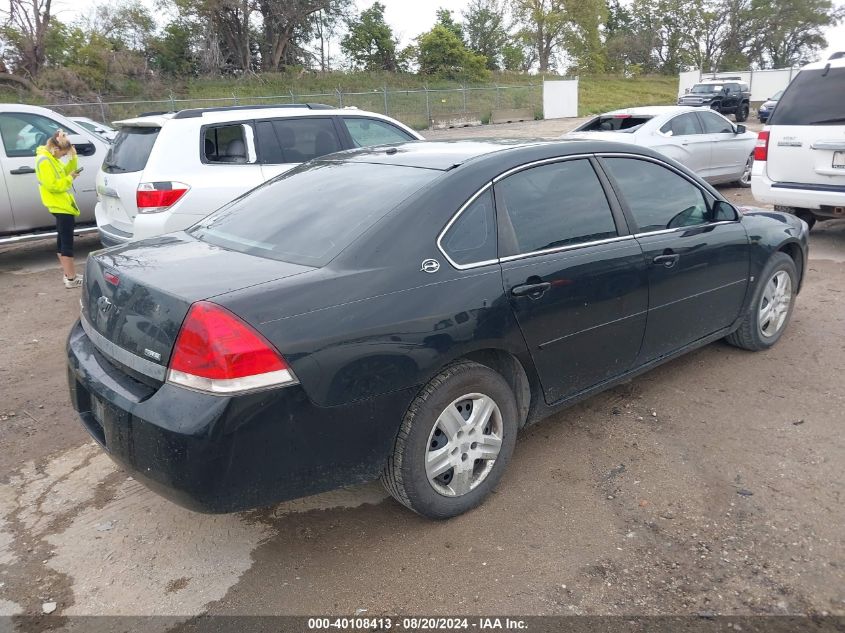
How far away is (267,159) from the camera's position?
6883 millimetres

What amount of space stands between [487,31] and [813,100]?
57.2 meters

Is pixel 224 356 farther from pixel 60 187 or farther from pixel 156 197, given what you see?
pixel 60 187

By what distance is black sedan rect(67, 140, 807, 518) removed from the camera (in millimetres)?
2451

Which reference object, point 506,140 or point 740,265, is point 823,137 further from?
point 506,140

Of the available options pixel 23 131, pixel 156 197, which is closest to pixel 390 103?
pixel 23 131

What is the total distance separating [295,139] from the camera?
7.09 m

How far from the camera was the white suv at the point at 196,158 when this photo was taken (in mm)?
6273

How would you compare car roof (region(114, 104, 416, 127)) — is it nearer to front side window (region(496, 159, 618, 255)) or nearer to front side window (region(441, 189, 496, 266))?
front side window (region(496, 159, 618, 255))

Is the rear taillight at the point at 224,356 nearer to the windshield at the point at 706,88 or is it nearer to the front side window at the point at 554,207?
the front side window at the point at 554,207

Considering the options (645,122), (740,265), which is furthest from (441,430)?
(645,122)

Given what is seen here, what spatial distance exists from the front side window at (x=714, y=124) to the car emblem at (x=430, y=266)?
395 inches

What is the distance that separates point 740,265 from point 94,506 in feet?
13.2

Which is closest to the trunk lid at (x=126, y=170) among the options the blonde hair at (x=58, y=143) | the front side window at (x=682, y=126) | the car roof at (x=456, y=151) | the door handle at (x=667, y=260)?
the blonde hair at (x=58, y=143)

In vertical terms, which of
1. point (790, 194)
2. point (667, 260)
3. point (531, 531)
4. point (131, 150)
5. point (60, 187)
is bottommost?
point (531, 531)
